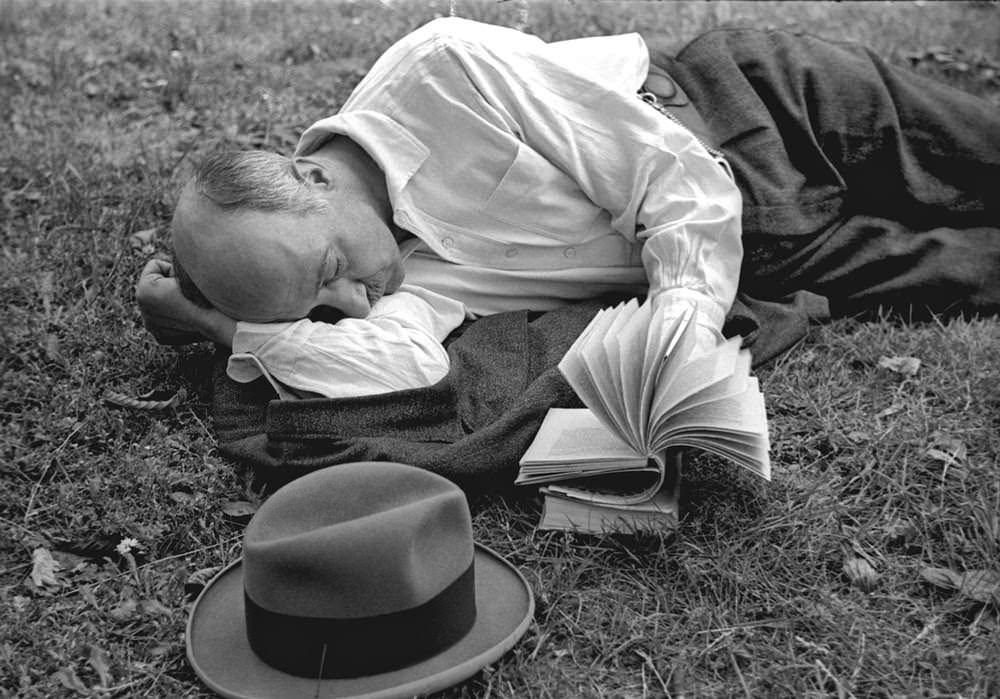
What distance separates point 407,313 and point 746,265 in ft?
3.50

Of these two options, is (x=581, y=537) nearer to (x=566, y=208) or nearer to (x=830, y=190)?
(x=566, y=208)

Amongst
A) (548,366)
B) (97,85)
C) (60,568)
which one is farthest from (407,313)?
(97,85)

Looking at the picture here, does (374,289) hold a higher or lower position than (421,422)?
higher

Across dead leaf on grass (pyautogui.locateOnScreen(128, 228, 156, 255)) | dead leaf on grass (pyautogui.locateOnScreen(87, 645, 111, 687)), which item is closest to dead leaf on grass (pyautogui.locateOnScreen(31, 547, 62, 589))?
dead leaf on grass (pyautogui.locateOnScreen(87, 645, 111, 687))

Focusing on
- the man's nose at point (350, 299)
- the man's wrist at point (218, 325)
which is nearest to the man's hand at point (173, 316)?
the man's wrist at point (218, 325)

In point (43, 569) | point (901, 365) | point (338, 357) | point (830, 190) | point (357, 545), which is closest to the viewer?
point (357, 545)

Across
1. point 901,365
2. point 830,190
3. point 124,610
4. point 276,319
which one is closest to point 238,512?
point 124,610

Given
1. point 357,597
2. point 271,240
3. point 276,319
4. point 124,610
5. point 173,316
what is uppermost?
point 271,240

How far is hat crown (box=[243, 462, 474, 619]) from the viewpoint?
202 cm

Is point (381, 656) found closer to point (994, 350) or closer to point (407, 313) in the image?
point (407, 313)

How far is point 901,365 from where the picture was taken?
3285mm

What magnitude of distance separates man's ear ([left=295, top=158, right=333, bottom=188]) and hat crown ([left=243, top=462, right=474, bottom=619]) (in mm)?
1076

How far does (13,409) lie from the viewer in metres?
3.21

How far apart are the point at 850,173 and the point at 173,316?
2.07 meters
